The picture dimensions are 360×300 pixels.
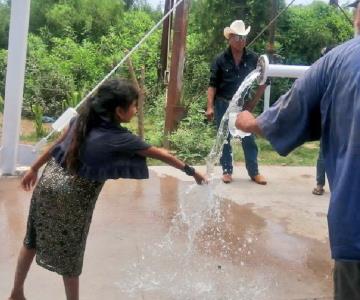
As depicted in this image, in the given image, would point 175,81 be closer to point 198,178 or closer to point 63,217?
point 198,178

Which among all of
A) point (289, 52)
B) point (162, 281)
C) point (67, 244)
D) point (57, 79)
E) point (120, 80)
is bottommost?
point (162, 281)

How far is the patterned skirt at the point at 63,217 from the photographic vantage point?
2.47m

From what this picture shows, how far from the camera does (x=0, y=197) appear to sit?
464 centimetres

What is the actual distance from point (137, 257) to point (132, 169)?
1.24 m

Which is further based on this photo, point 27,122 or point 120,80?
point 27,122

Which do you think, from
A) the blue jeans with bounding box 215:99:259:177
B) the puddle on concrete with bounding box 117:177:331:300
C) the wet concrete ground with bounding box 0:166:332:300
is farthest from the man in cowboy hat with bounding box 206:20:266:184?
the puddle on concrete with bounding box 117:177:331:300

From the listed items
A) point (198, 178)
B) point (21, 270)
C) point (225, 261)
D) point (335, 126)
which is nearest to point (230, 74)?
point (225, 261)

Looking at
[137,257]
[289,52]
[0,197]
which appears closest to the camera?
[137,257]

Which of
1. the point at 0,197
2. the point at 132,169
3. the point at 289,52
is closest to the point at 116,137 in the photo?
the point at 132,169

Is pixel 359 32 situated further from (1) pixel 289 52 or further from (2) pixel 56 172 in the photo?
(1) pixel 289 52

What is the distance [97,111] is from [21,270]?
0.98 metres

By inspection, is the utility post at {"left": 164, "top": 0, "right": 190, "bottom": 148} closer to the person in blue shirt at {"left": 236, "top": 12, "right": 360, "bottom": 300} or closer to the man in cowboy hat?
the man in cowboy hat

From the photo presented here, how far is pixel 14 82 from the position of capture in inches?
196

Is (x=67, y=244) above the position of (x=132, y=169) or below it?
below
